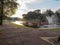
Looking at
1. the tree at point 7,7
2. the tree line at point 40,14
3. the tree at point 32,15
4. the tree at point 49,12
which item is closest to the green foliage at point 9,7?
the tree at point 7,7

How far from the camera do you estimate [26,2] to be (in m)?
6.48

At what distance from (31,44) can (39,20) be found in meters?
2.30

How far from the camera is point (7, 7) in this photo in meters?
7.32

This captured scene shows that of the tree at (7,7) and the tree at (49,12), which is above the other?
the tree at (7,7)

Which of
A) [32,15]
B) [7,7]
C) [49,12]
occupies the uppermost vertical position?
[7,7]

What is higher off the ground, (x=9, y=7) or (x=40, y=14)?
(x=9, y=7)

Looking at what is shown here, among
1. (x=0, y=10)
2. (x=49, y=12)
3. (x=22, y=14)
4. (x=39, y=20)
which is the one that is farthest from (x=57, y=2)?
(x=0, y=10)

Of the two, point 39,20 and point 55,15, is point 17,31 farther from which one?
point 55,15

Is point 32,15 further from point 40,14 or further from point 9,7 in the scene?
point 9,7

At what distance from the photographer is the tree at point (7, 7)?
7034mm

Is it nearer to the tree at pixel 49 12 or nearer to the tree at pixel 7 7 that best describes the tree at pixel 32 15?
the tree at pixel 49 12

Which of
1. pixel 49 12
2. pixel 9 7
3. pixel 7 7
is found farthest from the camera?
pixel 9 7

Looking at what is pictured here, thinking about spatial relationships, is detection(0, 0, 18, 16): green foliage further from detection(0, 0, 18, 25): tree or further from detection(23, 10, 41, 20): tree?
detection(23, 10, 41, 20): tree

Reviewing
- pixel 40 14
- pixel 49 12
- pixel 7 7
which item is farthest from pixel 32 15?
pixel 7 7
